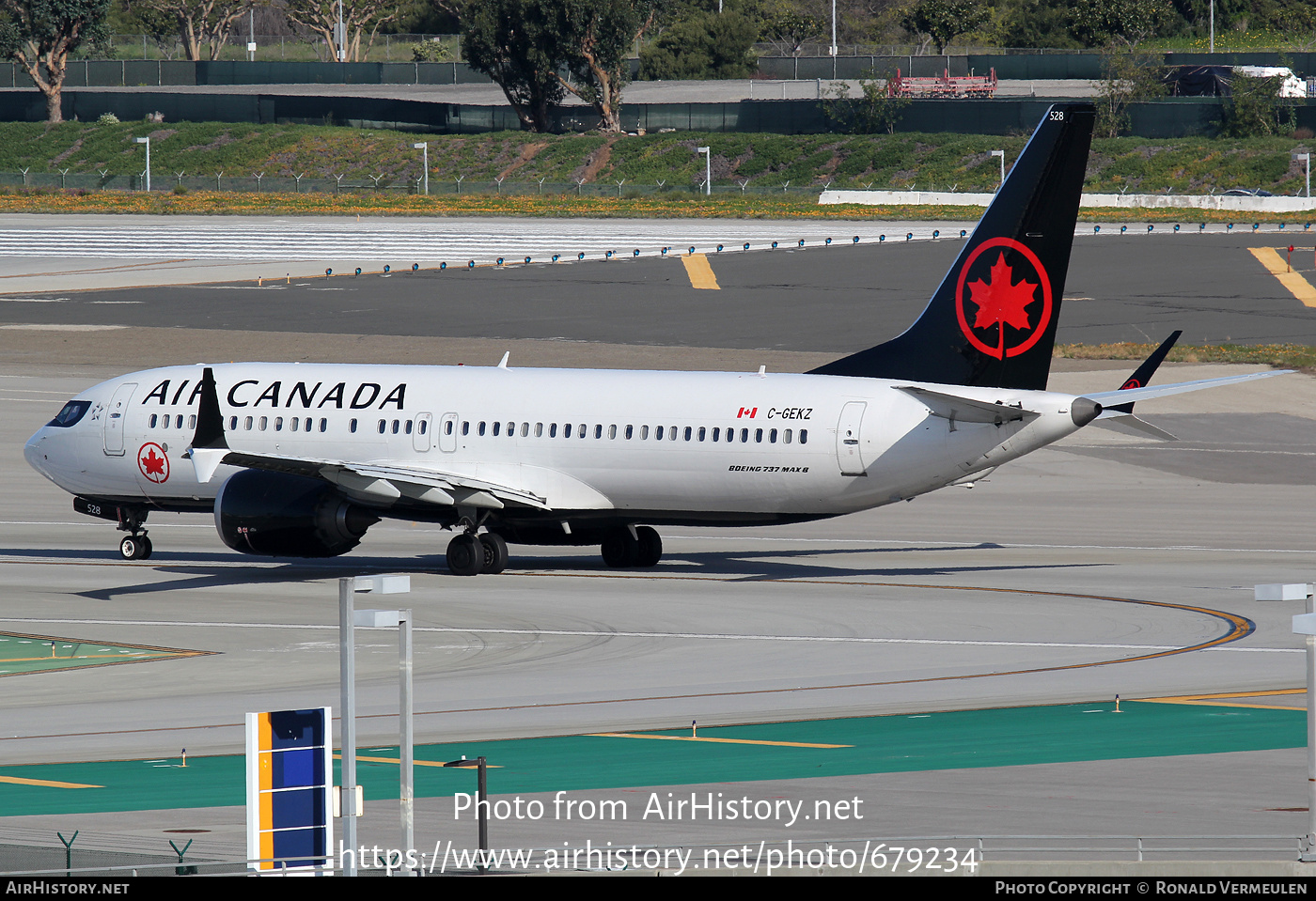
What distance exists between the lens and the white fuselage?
38219 millimetres

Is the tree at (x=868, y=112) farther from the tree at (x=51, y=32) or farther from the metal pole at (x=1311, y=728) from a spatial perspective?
the metal pole at (x=1311, y=728)

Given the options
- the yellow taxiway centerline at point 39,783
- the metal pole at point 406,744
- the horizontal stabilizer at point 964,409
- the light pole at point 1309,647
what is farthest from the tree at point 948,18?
the metal pole at point 406,744

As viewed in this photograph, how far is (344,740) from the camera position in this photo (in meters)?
15.2

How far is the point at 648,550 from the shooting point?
4331 centimetres

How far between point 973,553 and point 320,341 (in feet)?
135

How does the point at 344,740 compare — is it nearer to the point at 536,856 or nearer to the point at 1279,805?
the point at 536,856

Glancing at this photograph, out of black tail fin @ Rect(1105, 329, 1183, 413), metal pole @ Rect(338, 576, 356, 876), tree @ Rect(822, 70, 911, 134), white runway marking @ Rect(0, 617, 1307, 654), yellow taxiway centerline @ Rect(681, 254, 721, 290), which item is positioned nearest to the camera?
metal pole @ Rect(338, 576, 356, 876)

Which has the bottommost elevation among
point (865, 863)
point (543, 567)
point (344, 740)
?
point (543, 567)

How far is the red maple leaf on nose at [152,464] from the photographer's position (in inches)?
1731

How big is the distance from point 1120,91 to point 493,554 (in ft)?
436

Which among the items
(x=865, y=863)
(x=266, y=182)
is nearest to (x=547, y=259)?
(x=266, y=182)

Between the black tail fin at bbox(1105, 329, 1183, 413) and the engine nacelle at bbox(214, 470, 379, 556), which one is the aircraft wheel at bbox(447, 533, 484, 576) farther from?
the black tail fin at bbox(1105, 329, 1183, 413)

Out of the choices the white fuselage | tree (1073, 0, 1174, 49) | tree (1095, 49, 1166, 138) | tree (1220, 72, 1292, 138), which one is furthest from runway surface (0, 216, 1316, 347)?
tree (1073, 0, 1174, 49)

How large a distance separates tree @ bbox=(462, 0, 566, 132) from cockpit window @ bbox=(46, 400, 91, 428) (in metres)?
132
